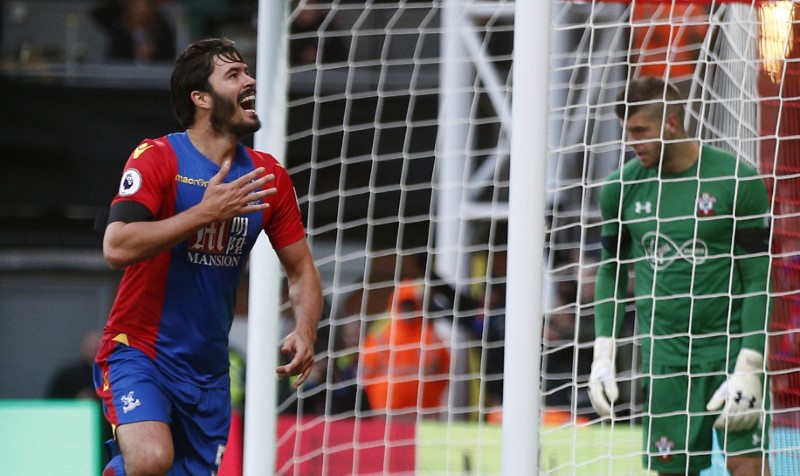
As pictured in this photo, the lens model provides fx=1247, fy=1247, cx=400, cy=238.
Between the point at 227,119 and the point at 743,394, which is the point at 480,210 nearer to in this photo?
the point at 743,394

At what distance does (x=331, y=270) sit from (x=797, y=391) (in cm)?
662

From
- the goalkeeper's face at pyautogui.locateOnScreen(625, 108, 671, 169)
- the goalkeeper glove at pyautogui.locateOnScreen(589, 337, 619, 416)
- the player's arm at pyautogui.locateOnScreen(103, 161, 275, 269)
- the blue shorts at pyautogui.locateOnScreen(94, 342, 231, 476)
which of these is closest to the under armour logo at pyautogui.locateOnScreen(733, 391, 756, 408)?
the goalkeeper glove at pyautogui.locateOnScreen(589, 337, 619, 416)

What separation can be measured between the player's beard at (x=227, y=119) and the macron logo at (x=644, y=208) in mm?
1850

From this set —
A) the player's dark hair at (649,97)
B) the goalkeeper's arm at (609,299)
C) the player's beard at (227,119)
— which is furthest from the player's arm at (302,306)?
the player's dark hair at (649,97)

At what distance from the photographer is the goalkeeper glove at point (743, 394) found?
490cm

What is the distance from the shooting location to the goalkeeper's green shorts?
16.5ft

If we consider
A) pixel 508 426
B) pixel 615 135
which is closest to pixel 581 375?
pixel 615 135

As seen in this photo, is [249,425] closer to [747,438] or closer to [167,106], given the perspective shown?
[747,438]

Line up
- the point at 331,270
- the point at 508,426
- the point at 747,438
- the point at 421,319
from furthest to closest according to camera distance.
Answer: the point at 331,270
the point at 421,319
the point at 747,438
the point at 508,426

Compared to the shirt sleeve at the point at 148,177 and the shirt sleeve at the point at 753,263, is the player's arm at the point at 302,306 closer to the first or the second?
the shirt sleeve at the point at 148,177

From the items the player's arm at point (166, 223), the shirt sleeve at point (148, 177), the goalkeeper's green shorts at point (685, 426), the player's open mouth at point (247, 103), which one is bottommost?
the goalkeeper's green shorts at point (685, 426)

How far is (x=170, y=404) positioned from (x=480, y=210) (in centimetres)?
487

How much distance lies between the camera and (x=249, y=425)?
507 cm

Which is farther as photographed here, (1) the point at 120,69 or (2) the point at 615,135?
(1) the point at 120,69
